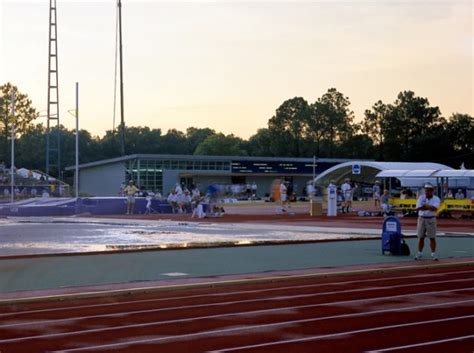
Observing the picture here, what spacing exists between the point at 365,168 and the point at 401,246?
56.8m

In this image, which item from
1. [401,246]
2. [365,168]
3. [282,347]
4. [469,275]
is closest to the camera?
[282,347]

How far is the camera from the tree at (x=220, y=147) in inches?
4754

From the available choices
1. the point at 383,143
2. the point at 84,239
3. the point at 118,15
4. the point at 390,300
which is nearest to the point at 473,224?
the point at 84,239

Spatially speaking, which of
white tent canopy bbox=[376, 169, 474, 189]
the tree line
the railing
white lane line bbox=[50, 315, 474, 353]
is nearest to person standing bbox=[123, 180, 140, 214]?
white tent canopy bbox=[376, 169, 474, 189]

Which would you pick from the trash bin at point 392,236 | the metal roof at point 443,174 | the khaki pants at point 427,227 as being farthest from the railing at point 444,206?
the khaki pants at point 427,227

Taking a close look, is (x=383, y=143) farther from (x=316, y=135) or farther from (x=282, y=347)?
(x=282, y=347)

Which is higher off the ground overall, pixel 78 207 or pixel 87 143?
pixel 87 143

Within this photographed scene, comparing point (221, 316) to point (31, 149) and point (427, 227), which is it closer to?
point (427, 227)

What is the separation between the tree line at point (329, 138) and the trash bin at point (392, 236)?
260 ft

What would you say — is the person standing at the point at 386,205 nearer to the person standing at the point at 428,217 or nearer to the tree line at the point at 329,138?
the person standing at the point at 428,217

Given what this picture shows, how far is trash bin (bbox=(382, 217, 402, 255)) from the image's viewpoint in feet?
60.0

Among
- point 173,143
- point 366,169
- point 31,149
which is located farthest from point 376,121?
point 31,149

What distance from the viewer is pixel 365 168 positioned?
74438 mm

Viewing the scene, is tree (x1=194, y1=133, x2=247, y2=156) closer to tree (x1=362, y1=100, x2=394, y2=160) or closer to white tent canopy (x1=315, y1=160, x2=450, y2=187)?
tree (x1=362, y1=100, x2=394, y2=160)
